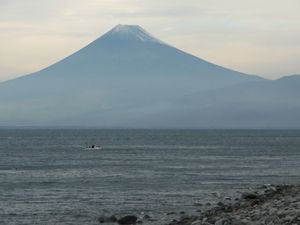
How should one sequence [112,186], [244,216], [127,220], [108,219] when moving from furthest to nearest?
[112,186], [108,219], [127,220], [244,216]

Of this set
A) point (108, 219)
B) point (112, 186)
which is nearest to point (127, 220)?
point (108, 219)

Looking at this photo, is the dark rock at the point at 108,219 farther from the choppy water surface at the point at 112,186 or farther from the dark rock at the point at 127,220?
the dark rock at the point at 127,220

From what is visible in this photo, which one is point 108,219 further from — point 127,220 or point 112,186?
point 112,186

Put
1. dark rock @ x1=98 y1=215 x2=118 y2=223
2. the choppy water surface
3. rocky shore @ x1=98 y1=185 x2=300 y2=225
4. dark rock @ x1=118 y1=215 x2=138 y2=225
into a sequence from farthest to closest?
the choppy water surface
dark rock @ x1=98 y1=215 x2=118 y2=223
dark rock @ x1=118 y1=215 x2=138 y2=225
rocky shore @ x1=98 y1=185 x2=300 y2=225

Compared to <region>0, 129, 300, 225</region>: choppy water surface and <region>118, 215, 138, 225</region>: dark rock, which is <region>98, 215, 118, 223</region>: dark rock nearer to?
<region>0, 129, 300, 225</region>: choppy water surface

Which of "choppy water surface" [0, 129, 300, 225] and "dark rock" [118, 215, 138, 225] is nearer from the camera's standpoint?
"dark rock" [118, 215, 138, 225]

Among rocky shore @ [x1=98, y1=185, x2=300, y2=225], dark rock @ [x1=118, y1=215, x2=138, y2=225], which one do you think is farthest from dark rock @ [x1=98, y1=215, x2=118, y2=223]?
dark rock @ [x1=118, y1=215, x2=138, y2=225]

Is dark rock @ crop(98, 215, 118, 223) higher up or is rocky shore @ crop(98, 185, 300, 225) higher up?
rocky shore @ crop(98, 185, 300, 225)

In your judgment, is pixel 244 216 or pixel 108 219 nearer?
pixel 244 216

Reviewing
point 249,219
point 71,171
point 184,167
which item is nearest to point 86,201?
point 249,219

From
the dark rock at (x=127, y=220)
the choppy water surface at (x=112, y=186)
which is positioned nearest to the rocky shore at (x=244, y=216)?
the dark rock at (x=127, y=220)

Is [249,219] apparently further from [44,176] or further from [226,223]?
[44,176]

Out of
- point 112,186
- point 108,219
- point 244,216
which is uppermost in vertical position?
point 244,216

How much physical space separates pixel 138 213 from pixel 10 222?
192 inches
